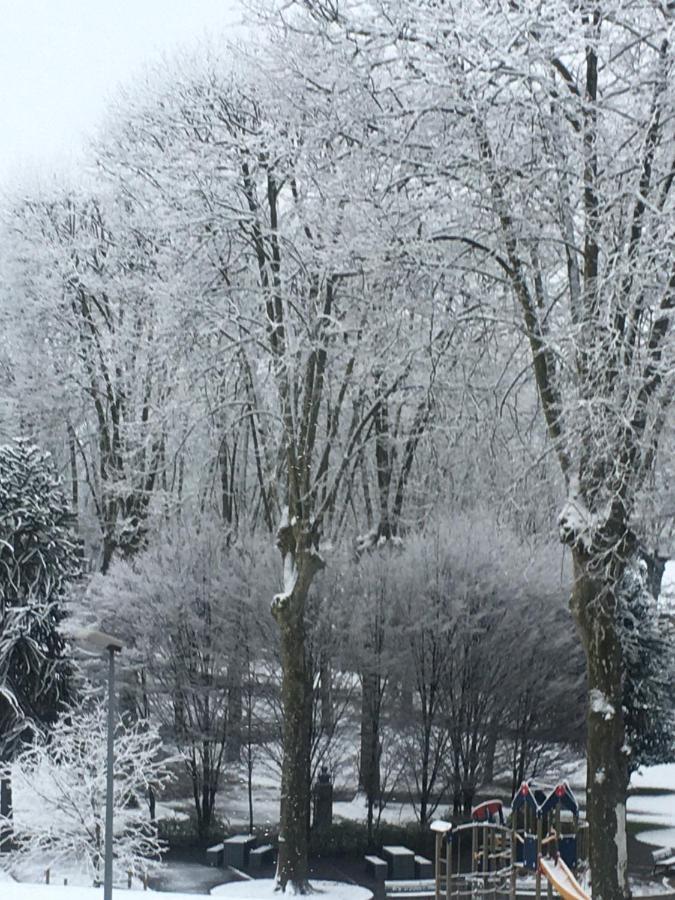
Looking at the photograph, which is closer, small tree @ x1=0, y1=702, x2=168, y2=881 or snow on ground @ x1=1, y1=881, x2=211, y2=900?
snow on ground @ x1=1, y1=881, x2=211, y2=900

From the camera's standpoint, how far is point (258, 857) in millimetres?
24750

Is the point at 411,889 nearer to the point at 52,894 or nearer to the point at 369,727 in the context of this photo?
the point at 369,727

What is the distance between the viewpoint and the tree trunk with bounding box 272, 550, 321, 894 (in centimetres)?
2073

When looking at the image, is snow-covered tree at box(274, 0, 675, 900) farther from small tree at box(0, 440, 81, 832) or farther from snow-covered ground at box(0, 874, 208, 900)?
small tree at box(0, 440, 81, 832)

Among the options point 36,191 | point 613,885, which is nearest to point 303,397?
point 613,885

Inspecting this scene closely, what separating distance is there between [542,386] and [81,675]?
1702 centimetres

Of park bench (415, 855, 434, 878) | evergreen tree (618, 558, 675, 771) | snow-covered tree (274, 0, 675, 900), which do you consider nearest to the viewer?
snow-covered tree (274, 0, 675, 900)

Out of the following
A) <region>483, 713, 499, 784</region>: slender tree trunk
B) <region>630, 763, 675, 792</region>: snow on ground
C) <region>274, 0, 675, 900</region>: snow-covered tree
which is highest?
<region>274, 0, 675, 900</region>: snow-covered tree

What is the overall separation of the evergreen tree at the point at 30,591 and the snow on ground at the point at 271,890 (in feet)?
19.2

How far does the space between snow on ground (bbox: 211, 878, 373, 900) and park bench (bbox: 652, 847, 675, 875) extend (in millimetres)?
5615

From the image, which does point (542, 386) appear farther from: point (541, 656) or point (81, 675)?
point (81, 675)

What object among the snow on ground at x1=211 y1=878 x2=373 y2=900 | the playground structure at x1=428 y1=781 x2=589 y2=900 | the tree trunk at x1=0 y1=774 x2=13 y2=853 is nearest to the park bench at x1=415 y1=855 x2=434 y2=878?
the playground structure at x1=428 y1=781 x2=589 y2=900

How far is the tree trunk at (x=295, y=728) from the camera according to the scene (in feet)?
68.0

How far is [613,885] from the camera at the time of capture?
12.6 meters
